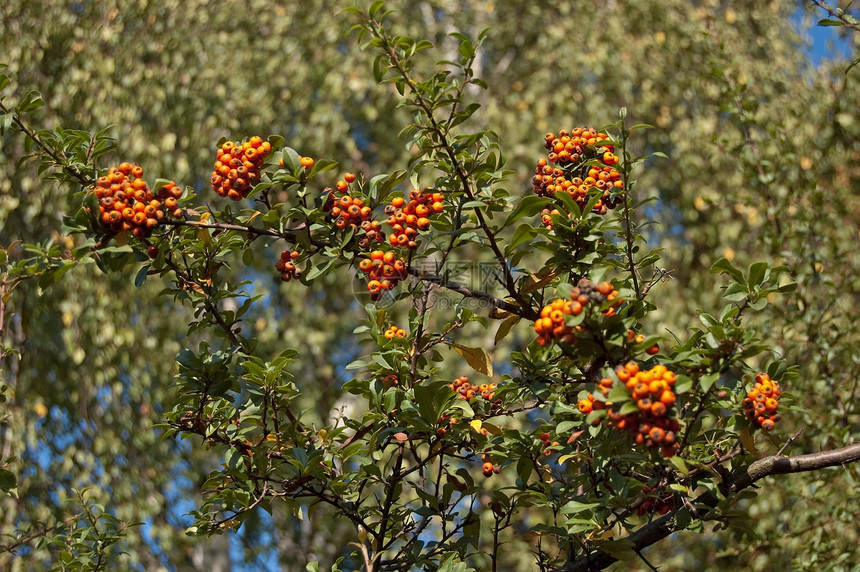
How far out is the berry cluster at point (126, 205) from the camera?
1.22m

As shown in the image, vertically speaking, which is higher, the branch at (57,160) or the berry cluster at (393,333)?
the branch at (57,160)

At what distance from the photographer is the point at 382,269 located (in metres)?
1.31

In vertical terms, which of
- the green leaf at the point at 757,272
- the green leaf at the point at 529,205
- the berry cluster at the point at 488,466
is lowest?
the berry cluster at the point at 488,466

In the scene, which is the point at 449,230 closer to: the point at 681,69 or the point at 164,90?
the point at 164,90

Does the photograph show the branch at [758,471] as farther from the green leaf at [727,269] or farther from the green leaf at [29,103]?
the green leaf at [29,103]

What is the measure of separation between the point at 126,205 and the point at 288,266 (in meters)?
0.29

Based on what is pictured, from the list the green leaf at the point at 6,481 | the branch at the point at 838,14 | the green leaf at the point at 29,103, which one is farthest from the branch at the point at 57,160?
the branch at the point at 838,14

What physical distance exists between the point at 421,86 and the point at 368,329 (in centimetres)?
49

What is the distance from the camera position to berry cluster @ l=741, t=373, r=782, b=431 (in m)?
1.10

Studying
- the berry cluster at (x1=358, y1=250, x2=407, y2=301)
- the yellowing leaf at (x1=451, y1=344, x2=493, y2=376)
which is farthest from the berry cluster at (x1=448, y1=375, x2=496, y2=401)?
the berry cluster at (x1=358, y1=250, x2=407, y2=301)

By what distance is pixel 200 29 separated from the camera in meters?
4.94

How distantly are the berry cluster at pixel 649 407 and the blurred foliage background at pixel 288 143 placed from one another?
279cm

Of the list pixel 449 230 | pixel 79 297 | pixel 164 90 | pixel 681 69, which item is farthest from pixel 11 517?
pixel 681 69

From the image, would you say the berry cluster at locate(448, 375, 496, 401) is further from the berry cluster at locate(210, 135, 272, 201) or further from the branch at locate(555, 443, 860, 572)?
the berry cluster at locate(210, 135, 272, 201)
